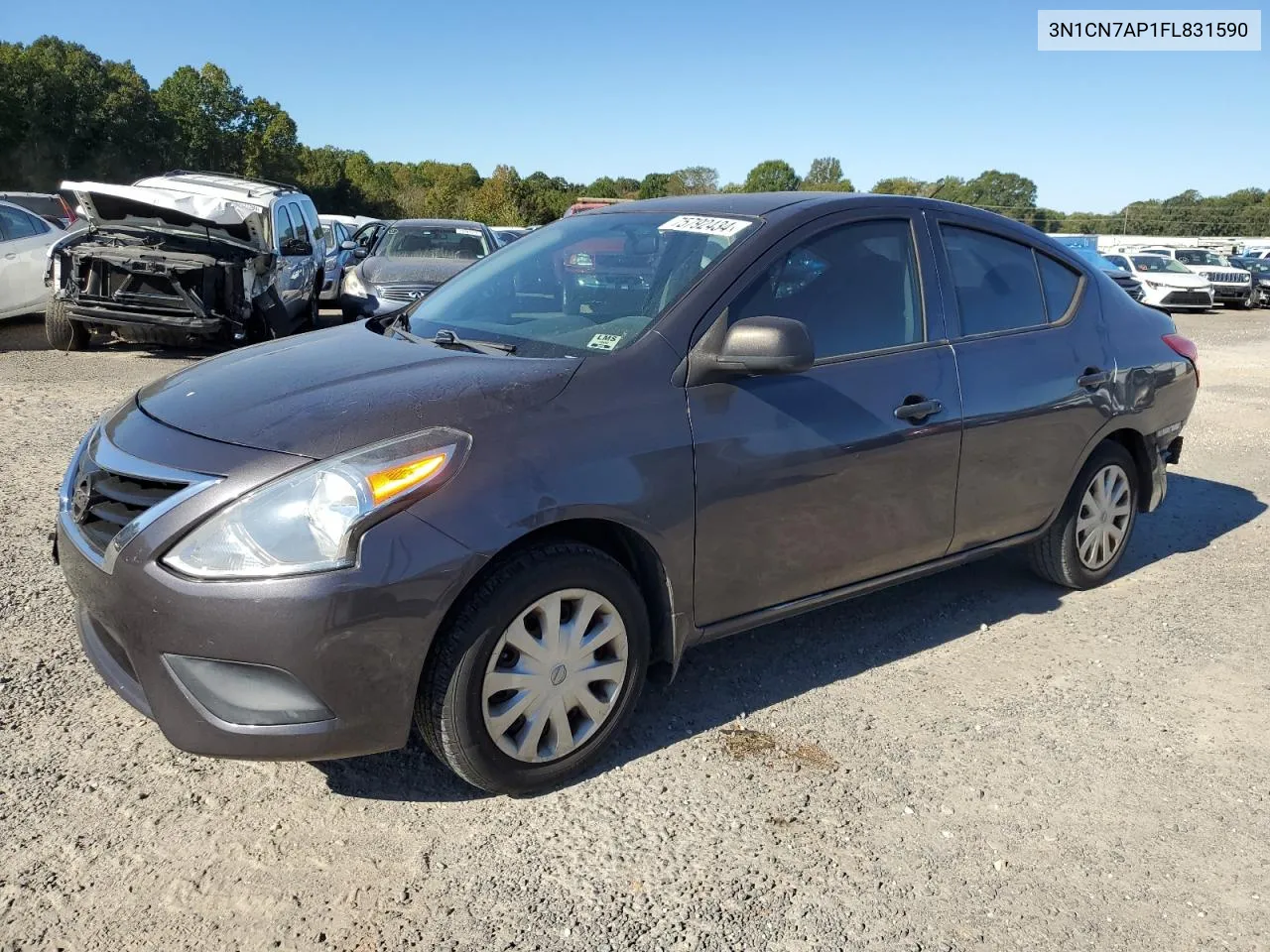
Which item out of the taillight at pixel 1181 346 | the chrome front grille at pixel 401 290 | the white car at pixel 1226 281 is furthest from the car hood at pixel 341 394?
the white car at pixel 1226 281

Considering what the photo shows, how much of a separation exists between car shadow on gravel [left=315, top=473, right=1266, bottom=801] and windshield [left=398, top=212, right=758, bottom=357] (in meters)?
1.29

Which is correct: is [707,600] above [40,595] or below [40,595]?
above

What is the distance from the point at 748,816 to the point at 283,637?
1377 mm

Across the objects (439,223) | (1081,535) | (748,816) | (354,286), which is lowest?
(748,816)

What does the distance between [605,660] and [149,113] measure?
2138 inches

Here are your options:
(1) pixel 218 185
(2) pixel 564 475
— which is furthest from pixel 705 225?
(1) pixel 218 185

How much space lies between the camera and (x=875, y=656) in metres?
3.99

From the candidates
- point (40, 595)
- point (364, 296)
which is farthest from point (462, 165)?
point (40, 595)

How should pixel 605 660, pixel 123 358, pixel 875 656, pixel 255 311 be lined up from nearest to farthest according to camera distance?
pixel 605 660 < pixel 875 656 < pixel 255 311 < pixel 123 358

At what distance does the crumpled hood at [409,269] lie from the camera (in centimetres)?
1122

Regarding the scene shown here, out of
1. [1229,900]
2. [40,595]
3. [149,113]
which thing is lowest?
[1229,900]

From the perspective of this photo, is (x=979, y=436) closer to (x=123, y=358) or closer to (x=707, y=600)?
(x=707, y=600)

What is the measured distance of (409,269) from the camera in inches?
450

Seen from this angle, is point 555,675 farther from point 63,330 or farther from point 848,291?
point 63,330
